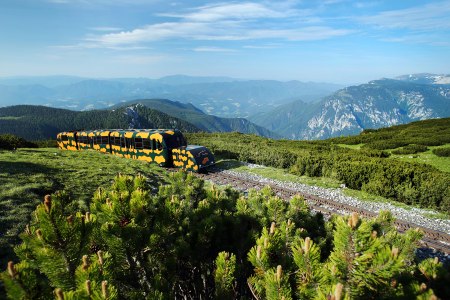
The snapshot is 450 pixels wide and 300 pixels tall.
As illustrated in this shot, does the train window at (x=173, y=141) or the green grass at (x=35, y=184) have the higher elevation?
the train window at (x=173, y=141)

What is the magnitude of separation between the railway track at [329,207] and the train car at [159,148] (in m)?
1.64

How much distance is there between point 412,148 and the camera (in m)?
35.2

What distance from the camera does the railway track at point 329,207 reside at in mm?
12320

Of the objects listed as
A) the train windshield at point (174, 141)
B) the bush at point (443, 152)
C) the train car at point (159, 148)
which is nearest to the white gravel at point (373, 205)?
the train car at point (159, 148)

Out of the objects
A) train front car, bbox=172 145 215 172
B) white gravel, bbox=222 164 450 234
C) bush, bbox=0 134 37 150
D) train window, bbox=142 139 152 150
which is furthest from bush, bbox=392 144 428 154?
bush, bbox=0 134 37 150

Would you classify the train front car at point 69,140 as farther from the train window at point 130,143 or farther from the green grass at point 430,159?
the green grass at point 430,159

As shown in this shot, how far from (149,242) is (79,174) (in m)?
17.0

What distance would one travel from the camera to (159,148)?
83.2ft

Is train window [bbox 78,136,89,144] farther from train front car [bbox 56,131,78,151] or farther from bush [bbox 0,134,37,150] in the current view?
bush [bbox 0,134,37,150]

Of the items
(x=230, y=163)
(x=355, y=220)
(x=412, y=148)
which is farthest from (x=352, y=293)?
(x=412, y=148)

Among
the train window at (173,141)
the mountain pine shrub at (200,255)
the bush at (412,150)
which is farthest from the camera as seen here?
the bush at (412,150)

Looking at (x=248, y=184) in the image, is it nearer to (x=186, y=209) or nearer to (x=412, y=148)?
(x=186, y=209)

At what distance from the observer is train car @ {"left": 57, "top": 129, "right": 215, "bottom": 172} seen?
24.2 metres

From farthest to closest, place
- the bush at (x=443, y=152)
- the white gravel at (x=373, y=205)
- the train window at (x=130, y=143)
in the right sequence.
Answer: the bush at (x=443, y=152), the train window at (x=130, y=143), the white gravel at (x=373, y=205)
